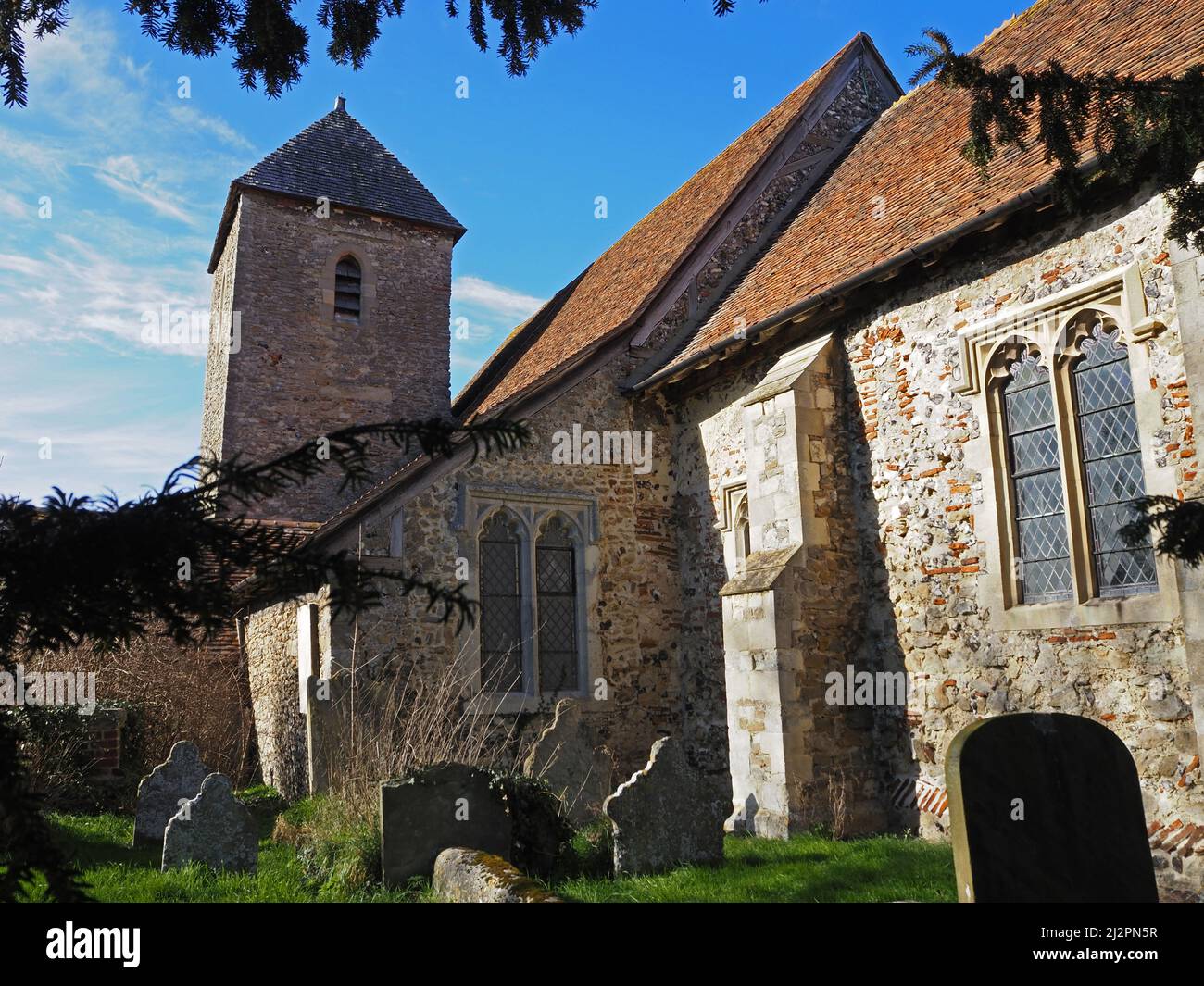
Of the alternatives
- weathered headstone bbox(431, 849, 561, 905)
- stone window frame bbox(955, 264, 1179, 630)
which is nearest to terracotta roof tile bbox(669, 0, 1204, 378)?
stone window frame bbox(955, 264, 1179, 630)

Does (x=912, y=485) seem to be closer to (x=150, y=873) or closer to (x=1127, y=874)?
(x=1127, y=874)

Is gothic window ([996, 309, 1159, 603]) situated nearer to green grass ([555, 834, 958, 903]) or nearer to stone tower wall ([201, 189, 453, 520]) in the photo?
green grass ([555, 834, 958, 903])

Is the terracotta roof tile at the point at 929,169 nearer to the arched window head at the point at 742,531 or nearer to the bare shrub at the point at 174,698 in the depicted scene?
the arched window head at the point at 742,531

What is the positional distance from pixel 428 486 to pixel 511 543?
1232 mm

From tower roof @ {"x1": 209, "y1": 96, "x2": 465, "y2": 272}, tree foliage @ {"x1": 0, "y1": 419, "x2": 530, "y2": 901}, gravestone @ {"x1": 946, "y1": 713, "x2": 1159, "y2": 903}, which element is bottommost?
gravestone @ {"x1": 946, "y1": 713, "x2": 1159, "y2": 903}

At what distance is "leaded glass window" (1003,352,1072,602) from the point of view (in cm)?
726

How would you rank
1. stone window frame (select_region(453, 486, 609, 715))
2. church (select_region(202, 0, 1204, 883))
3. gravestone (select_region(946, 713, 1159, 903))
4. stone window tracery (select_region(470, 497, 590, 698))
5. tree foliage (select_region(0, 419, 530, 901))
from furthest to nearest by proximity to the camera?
stone window tracery (select_region(470, 497, 590, 698)), stone window frame (select_region(453, 486, 609, 715)), church (select_region(202, 0, 1204, 883)), gravestone (select_region(946, 713, 1159, 903)), tree foliage (select_region(0, 419, 530, 901))

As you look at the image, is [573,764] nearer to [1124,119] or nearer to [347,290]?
[1124,119]

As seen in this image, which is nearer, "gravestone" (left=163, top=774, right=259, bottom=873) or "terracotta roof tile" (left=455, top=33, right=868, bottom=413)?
"gravestone" (left=163, top=774, right=259, bottom=873)

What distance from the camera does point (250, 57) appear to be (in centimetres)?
470

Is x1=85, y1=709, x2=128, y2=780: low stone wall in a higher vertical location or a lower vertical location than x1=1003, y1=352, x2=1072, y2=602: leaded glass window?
lower

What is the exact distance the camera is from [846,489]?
8.95 meters

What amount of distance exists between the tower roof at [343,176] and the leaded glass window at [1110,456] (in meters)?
13.2

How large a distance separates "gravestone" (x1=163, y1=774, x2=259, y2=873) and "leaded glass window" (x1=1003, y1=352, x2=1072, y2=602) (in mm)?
6161
